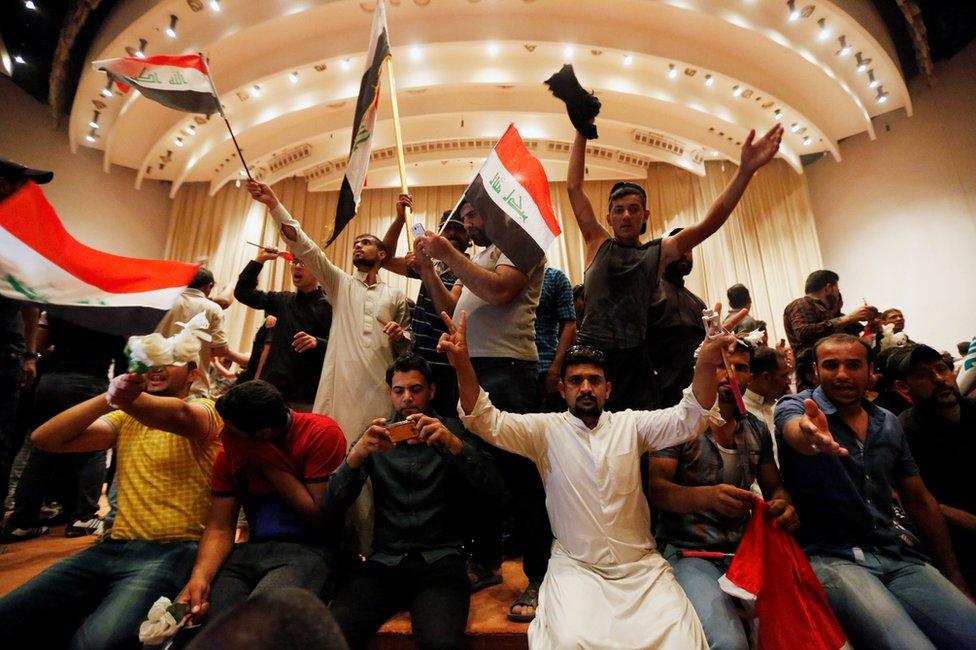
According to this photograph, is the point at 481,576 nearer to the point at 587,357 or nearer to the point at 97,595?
the point at 587,357

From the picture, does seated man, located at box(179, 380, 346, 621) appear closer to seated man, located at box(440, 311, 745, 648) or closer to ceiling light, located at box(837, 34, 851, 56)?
seated man, located at box(440, 311, 745, 648)

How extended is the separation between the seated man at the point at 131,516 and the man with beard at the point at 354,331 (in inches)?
27.7

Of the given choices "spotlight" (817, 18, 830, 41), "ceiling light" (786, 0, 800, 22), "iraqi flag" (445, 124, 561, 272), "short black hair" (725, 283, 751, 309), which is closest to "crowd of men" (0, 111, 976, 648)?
"iraqi flag" (445, 124, 561, 272)

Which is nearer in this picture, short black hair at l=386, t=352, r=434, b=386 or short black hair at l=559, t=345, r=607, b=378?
short black hair at l=559, t=345, r=607, b=378

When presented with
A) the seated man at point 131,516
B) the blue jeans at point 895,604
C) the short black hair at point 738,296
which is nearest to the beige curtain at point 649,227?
the short black hair at point 738,296

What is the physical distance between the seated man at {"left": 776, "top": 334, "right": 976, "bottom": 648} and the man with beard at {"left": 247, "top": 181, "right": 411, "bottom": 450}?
219cm

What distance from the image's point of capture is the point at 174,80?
314cm

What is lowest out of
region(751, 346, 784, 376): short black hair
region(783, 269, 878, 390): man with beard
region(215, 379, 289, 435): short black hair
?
region(215, 379, 289, 435): short black hair

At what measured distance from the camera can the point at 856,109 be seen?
21.8 ft

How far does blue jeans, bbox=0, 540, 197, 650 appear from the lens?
174cm

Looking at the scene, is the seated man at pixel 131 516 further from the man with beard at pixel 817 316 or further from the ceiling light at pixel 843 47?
the ceiling light at pixel 843 47

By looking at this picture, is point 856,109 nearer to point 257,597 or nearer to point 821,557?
point 821,557

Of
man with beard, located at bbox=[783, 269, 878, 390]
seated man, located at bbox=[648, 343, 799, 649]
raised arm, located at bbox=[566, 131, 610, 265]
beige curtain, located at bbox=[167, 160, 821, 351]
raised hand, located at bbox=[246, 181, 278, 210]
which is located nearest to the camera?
seated man, located at bbox=[648, 343, 799, 649]

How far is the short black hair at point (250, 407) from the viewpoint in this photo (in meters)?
2.08
